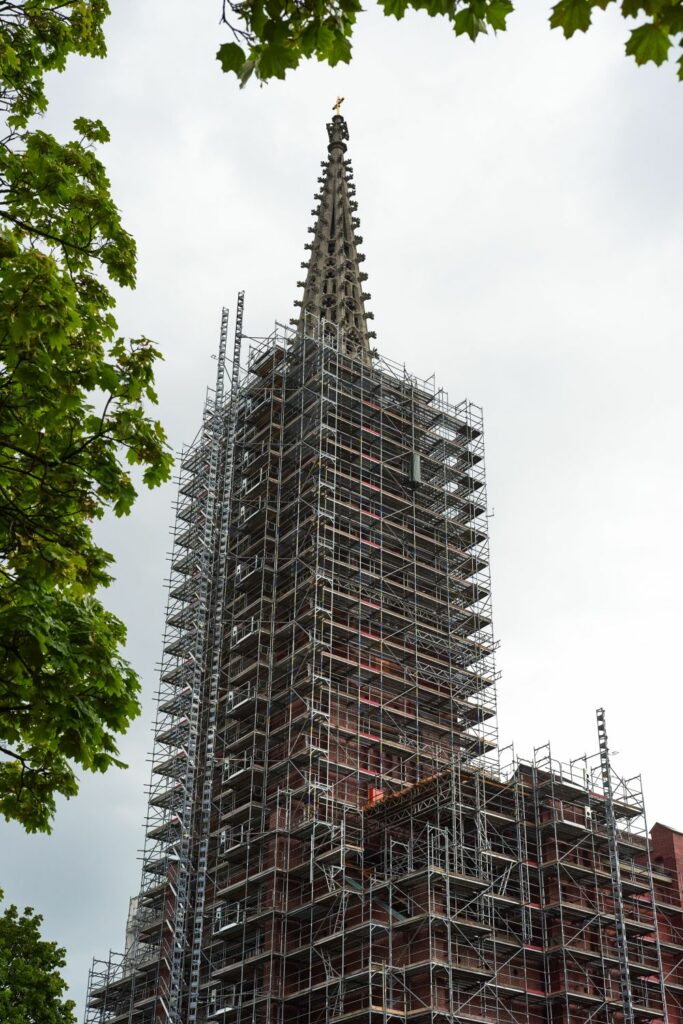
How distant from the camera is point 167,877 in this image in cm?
5338

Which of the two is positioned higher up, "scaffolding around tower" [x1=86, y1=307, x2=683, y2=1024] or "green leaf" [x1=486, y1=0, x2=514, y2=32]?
"scaffolding around tower" [x1=86, y1=307, x2=683, y2=1024]

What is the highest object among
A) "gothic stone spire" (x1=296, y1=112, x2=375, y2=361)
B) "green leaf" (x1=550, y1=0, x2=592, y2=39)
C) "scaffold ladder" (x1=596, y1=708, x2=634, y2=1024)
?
"gothic stone spire" (x1=296, y1=112, x2=375, y2=361)

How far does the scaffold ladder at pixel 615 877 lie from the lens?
4247 centimetres

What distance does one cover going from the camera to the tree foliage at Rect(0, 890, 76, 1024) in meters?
34.2

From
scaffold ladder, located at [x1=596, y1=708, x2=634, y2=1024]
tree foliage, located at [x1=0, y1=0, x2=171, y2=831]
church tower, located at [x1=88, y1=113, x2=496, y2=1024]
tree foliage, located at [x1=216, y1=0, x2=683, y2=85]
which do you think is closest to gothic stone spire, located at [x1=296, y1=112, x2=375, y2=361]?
church tower, located at [x1=88, y1=113, x2=496, y2=1024]

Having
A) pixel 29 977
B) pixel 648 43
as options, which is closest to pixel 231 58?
pixel 648 43

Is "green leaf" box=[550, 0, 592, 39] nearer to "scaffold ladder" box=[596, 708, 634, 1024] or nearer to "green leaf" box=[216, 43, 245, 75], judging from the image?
"green leaf" box=[216, 43, 245, 75]

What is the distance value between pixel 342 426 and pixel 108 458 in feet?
153

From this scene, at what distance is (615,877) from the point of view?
45156 mm

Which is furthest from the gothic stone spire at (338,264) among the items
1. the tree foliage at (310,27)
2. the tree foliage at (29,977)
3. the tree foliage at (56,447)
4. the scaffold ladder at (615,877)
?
the tree foliage at (310,27)

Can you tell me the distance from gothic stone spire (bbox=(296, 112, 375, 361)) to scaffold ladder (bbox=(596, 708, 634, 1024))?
2454 cm

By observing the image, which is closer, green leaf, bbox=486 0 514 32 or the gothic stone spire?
green leaf, bbox=486 0 514 32

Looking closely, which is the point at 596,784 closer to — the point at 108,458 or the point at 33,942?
the point at 33,942

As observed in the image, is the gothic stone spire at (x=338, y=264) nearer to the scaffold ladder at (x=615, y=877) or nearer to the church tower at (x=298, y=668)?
the church tower at (x=298, y=668)
